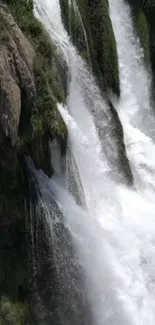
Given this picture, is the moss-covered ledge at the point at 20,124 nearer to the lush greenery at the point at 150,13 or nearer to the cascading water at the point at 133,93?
the cascading water at the point at 133,93

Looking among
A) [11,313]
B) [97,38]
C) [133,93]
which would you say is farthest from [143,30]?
[11,313]

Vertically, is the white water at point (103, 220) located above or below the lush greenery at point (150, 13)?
below

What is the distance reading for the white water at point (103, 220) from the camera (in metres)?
11.9

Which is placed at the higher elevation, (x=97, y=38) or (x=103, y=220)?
(x=97, y=38)

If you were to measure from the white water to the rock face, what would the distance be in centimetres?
194

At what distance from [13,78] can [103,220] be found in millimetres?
4394

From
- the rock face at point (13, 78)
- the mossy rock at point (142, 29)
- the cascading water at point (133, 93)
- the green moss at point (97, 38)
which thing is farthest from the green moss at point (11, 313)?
the mossy rock at point (142, 29)

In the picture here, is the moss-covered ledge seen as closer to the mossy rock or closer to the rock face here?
A: the rock face

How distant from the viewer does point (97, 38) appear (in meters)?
15.7

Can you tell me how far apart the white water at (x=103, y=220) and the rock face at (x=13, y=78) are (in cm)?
194

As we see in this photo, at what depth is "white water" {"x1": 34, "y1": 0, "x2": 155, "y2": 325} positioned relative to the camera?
468 inches

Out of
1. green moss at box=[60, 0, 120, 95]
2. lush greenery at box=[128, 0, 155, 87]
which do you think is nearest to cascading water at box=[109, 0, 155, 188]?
lush greenery at box=[128, 0, 155, 87]

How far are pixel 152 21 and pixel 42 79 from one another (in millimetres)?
8815

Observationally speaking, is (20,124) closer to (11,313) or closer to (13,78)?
(13,78)
